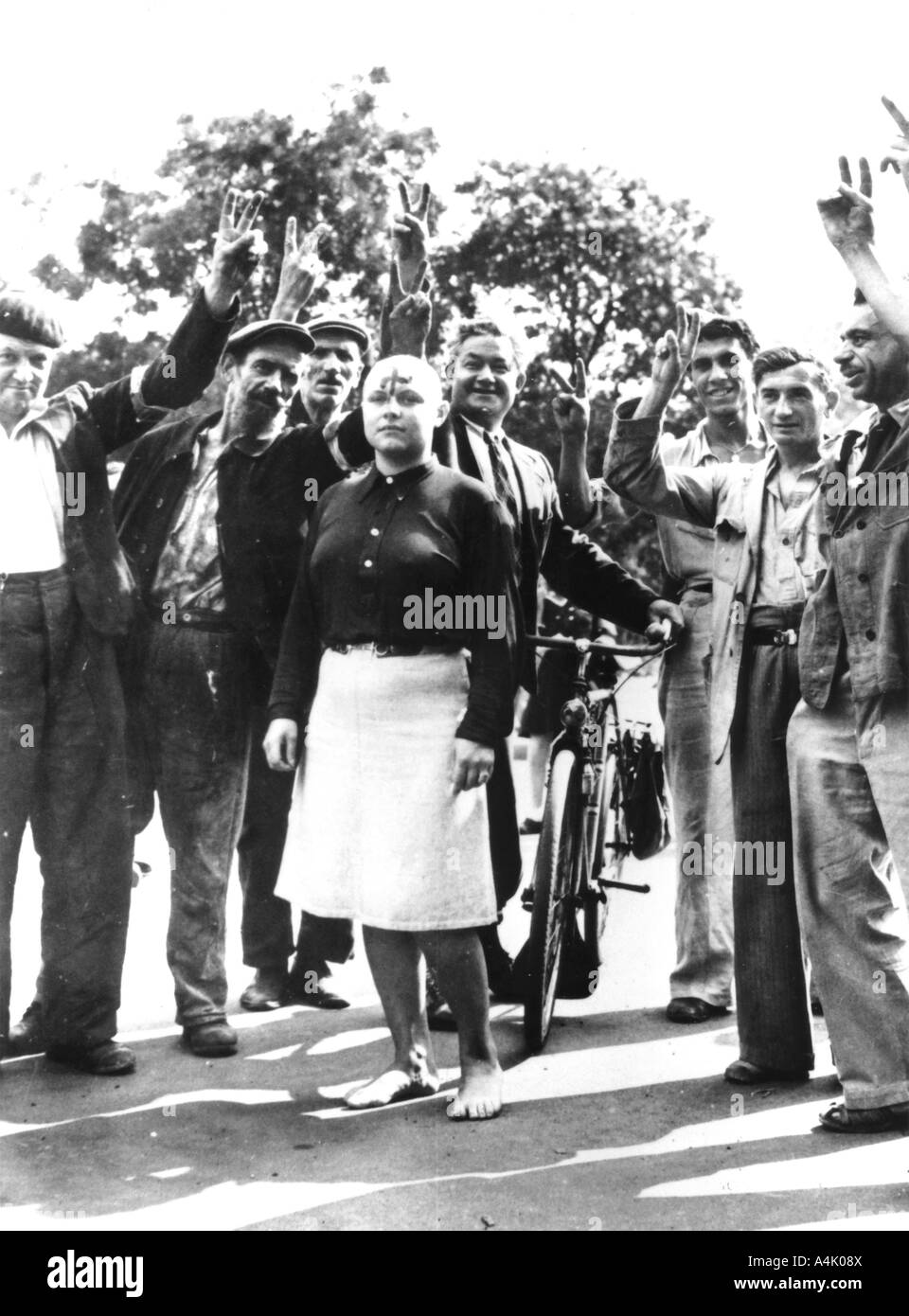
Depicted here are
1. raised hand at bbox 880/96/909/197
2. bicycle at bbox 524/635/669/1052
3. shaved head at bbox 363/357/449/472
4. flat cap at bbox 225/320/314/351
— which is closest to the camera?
raised hand at bbox 880/96/909/197

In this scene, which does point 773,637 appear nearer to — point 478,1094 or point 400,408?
point 400,408

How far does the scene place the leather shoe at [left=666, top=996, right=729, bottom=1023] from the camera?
197 inches

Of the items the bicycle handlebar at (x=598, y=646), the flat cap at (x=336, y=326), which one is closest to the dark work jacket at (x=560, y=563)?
the bicycle handlebar at (x=598, y=646)

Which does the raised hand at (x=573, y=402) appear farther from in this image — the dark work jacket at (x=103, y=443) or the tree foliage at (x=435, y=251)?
the dark work jacket at (x=103, y=443)

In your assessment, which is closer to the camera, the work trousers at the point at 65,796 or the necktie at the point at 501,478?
the work trousers at the point at 65,796

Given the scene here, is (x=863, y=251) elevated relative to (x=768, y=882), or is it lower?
elevated

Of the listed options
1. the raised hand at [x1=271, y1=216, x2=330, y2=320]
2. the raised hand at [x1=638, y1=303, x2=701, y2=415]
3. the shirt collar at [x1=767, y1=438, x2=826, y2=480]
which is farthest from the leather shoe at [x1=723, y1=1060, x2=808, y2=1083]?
the raised hand at [x1=271, y1=216, x2=330, y2=320]

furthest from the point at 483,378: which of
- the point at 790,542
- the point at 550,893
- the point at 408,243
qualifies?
the point at 550,893

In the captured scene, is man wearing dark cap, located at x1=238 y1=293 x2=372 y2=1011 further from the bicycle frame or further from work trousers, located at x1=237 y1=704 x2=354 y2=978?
the bicycle frame

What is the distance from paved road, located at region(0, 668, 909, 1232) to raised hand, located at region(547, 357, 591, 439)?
1.91 meters

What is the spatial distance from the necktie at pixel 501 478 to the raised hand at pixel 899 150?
57.1 inches

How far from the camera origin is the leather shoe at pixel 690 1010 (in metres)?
4.99

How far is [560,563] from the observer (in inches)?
198

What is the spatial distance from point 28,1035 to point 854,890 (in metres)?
2.50
